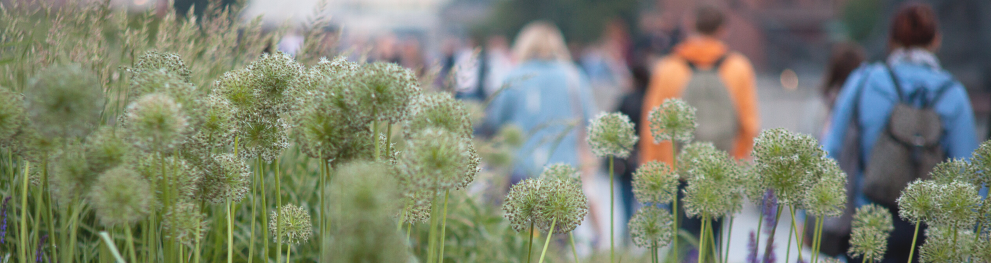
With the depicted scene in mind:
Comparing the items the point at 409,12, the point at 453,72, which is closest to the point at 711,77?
the point at 453,72

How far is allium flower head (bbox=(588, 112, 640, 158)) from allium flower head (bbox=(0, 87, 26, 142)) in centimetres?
55

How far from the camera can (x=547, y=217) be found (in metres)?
0.65

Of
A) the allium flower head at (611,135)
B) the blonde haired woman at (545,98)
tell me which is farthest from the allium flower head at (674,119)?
the blonde haired woman at (545,98)

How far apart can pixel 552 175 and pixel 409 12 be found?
150ft

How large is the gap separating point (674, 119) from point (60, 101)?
586 millimetres

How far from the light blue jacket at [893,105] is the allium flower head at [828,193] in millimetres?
1815

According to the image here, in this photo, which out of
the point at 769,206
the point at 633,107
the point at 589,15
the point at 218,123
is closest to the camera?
the point at 218,123

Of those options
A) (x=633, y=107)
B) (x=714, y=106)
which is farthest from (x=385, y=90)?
(x=633, y=107)

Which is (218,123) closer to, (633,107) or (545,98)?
(545,98)

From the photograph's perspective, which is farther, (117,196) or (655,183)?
(655,183)

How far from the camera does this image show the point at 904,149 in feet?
7.34

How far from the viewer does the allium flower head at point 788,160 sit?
64cm

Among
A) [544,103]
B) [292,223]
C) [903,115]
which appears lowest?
[292,223]

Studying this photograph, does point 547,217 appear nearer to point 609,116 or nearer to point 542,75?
point 609,116
